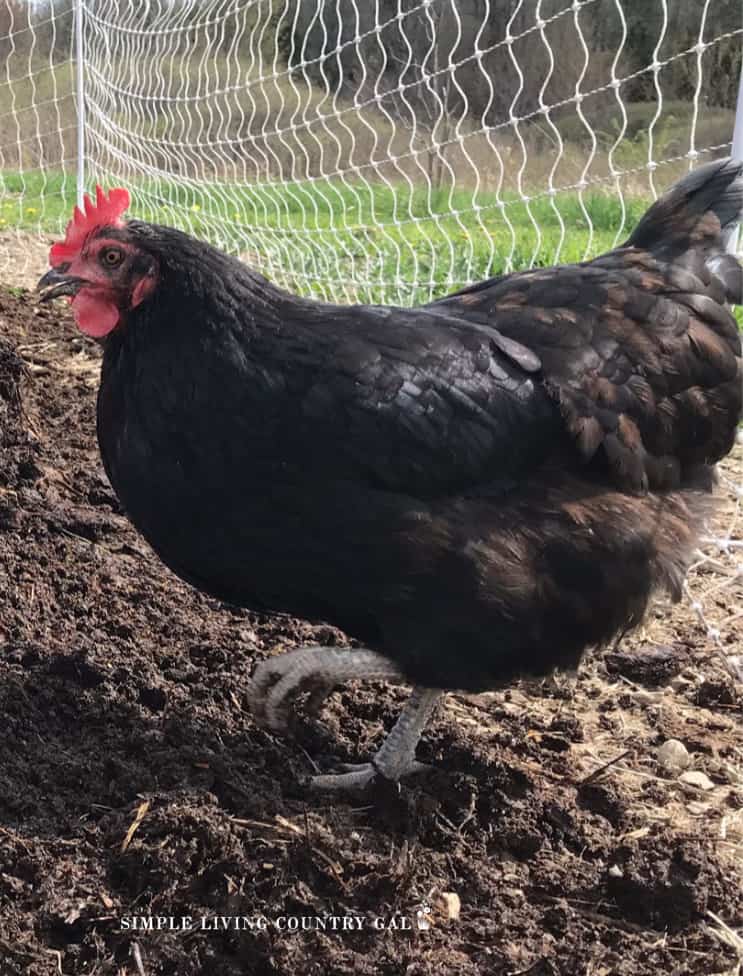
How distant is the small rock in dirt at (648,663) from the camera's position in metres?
2.92

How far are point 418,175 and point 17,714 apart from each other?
8.48 metres

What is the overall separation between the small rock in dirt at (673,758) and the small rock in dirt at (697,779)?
19mm

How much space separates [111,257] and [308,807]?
125cm

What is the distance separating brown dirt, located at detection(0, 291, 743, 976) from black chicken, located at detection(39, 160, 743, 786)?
21 centimetres

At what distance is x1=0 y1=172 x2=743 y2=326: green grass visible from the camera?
19.7 ft

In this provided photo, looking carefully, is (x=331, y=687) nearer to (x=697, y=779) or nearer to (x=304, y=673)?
(x=304, y=673)

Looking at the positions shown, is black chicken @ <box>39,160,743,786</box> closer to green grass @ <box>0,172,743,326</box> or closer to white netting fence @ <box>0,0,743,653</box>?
green grass @ <box>0,172,743,326</box>

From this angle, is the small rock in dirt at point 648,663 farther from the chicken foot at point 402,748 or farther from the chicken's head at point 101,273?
the chicken's head at point 101,273

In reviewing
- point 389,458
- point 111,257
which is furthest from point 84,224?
point 389,458

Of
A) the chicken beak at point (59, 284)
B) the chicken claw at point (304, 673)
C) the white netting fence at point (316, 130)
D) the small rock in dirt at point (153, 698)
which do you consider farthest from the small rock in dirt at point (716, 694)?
the white netting fence at point (316, 130)

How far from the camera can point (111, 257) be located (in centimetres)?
226

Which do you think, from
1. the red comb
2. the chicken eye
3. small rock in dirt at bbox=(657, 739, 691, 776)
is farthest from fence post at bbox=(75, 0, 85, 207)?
small rock in dirt at bbox=(657, 739, 691, 776)

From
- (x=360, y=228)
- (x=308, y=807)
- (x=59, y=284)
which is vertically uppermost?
(x=59, y=284)

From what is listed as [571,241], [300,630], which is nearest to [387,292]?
[571,241]
